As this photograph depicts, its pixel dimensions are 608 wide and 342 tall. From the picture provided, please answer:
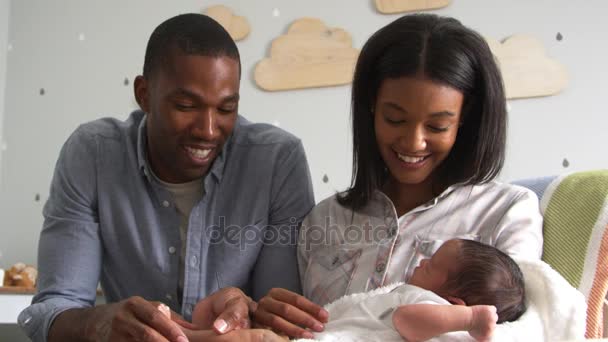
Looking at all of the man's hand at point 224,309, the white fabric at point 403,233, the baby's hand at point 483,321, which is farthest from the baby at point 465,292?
the man's hand at point 224,309

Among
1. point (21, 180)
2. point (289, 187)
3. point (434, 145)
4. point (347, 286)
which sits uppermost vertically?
point (434, 145)

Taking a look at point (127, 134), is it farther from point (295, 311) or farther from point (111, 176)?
point (295, 311)

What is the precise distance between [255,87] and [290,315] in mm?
1710

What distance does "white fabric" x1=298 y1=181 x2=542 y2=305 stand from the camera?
1293 mm

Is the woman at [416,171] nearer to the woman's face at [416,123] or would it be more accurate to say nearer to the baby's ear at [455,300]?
the woman's face at [416,123]

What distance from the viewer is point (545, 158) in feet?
8.33

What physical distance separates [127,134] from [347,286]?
2.24ft

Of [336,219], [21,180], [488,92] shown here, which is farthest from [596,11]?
[21,180]

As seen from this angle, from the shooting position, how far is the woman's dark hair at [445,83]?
1.33m

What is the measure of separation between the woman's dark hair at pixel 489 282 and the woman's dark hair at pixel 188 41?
2.34ft

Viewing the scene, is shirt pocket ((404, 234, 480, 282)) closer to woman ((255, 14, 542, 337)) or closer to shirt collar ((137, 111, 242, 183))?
woman ((255, 14, 542, 337))

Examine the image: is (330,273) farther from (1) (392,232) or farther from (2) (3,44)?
(2) (3,44)

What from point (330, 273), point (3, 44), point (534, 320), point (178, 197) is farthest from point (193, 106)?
point (3, 44)

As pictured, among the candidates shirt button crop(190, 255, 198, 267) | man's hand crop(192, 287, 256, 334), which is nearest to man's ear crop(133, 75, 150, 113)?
shirt button crop(190, 255, 198, 267)
